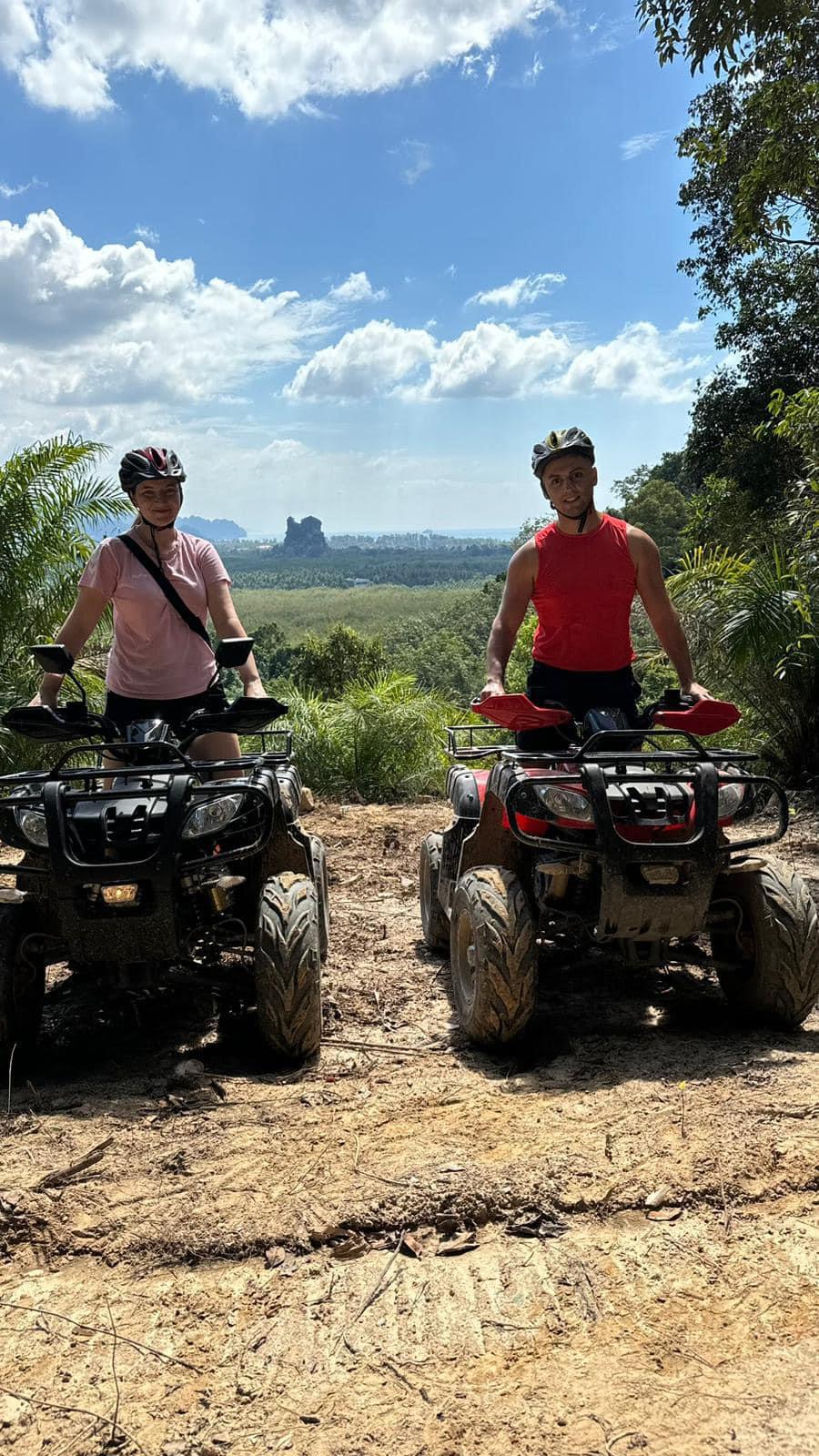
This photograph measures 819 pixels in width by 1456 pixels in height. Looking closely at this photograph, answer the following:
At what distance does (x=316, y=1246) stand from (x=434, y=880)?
110 inches

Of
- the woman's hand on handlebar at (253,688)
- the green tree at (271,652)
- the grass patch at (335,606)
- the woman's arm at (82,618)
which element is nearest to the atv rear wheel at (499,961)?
the woman's hand on handlebar at (253,688)

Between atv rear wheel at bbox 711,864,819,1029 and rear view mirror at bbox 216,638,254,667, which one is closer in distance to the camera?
atv rear wheel at bbox 711,864,819,1029

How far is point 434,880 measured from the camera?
17.3 feet

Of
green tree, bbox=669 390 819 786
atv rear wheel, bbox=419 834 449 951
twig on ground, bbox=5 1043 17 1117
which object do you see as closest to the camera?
twig on ground, bbox=5 1043 17 1117

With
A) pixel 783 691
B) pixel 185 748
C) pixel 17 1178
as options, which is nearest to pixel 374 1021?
pixel 185 748

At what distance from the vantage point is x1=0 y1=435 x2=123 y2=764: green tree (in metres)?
10.2

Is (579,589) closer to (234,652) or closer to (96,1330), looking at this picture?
(234,652)

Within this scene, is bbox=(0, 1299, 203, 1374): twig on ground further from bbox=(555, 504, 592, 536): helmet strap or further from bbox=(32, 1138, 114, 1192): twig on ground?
bbox=(555, 504, 592, 536): helmet strap

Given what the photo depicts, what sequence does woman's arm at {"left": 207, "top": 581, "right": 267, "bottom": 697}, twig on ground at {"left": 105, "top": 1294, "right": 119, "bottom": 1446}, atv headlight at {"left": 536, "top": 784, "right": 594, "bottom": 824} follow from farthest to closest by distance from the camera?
woman's arm at {"left": 207, "top": 581, "right": 267, "bottom": 697}
atv headlight at {"left": 536, "top": 784, "right": 594, "bottom": 824}
twig on ground at {"left": 105, "top": 1294, "right": 119, "bottom": 1446}

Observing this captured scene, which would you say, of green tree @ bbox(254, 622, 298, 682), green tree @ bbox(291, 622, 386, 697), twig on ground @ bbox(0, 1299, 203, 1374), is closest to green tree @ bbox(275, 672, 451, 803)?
twig on ground @ bbox(0, 1299, 203, 1374)

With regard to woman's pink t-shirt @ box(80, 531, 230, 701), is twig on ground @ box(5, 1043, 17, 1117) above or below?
below

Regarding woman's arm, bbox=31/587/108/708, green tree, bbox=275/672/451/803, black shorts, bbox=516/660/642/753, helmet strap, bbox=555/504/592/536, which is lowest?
green tree, bbox=275/672/451/803

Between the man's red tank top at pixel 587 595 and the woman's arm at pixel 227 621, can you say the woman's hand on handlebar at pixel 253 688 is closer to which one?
the woman's arm at pixel 227 621

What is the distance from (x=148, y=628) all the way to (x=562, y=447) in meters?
1.78
